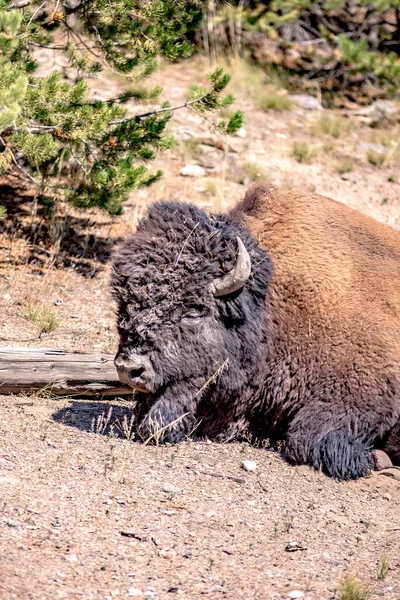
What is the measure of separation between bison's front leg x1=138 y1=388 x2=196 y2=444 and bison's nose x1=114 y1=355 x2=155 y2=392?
182 millimetres

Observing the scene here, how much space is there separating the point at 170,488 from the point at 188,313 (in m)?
1.16

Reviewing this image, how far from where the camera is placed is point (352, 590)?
3756 millimetres

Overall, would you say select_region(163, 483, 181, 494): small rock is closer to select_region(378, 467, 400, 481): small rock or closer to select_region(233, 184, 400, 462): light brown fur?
select_region(233, 184, 400, 462): light brown fur

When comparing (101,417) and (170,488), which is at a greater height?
(170,488)

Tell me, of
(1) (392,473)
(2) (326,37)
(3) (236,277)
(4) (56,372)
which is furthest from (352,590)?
(2) (326,37)

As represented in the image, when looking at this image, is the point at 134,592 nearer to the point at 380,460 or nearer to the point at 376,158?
the point at 380,460

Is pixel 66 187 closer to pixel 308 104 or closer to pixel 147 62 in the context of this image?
pixel 147 62

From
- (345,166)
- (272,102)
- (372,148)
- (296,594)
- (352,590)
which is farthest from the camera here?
(272,102)

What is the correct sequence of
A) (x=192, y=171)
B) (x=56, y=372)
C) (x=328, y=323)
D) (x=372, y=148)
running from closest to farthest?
(x=328, y=323), (x=56, y=372), (x=192, y=171), (x=372, y=148)

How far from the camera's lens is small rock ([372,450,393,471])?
5.66 meters

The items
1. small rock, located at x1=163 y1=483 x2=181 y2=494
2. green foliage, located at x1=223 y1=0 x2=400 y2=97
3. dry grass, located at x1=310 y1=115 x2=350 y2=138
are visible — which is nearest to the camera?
small rock, located at x1=163 y1=483 x2=181 y2=494

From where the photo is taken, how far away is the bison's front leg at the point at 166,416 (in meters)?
5.50

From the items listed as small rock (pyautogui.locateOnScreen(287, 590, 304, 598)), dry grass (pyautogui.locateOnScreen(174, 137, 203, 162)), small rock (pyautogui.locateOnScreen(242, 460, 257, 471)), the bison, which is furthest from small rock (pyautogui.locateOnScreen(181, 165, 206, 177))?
small rock (pyautogui.locateOnScreen(287, 590, 304, 598))

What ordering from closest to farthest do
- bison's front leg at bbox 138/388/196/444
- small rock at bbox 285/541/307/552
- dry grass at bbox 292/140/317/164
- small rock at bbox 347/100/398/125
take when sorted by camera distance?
small rock at bbox 285/541/307/552, bison's front leg at bbox 138/388/196/444, dry grass at bbox 292/140/317/164, small rock at bbox 347/100/398/125
